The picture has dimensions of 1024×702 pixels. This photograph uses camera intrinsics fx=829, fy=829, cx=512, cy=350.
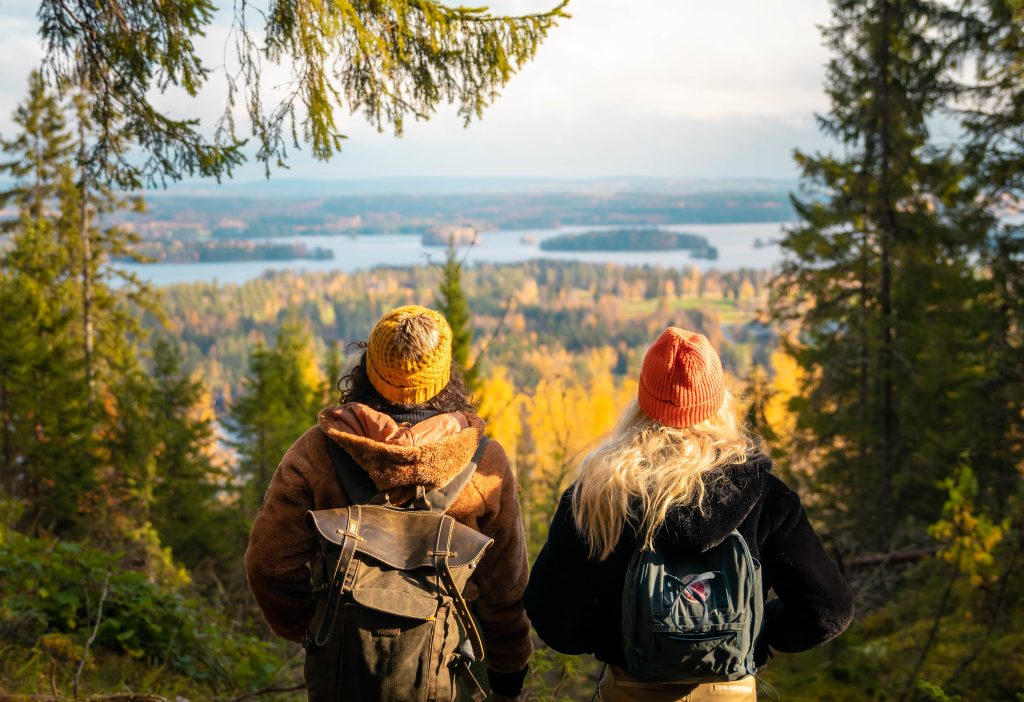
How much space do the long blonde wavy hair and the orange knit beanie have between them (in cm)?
3

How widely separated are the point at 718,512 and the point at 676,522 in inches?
4.3

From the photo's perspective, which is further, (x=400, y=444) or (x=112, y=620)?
(x=112, y=620)

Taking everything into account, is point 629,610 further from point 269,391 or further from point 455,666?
point 269,391

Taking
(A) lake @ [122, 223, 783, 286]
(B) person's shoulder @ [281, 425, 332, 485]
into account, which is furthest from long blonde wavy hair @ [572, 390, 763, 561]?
(A) lake @ [122, 223, 783, 286]

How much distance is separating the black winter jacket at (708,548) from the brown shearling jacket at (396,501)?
0.28m

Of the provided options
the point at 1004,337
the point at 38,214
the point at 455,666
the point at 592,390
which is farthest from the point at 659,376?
the point at 592,390

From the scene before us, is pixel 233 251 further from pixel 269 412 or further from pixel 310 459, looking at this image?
pixel 310 459

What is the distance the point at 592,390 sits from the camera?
235 feet

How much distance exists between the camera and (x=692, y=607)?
2.09 m

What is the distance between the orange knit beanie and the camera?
221cm

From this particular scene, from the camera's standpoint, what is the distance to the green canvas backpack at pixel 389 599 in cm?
222

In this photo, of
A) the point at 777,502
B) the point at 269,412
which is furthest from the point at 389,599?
the point at 269,412

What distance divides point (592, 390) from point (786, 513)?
229 ft

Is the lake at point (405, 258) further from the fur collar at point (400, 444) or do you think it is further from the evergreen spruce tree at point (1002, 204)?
the fur collar at point (400, 444)
